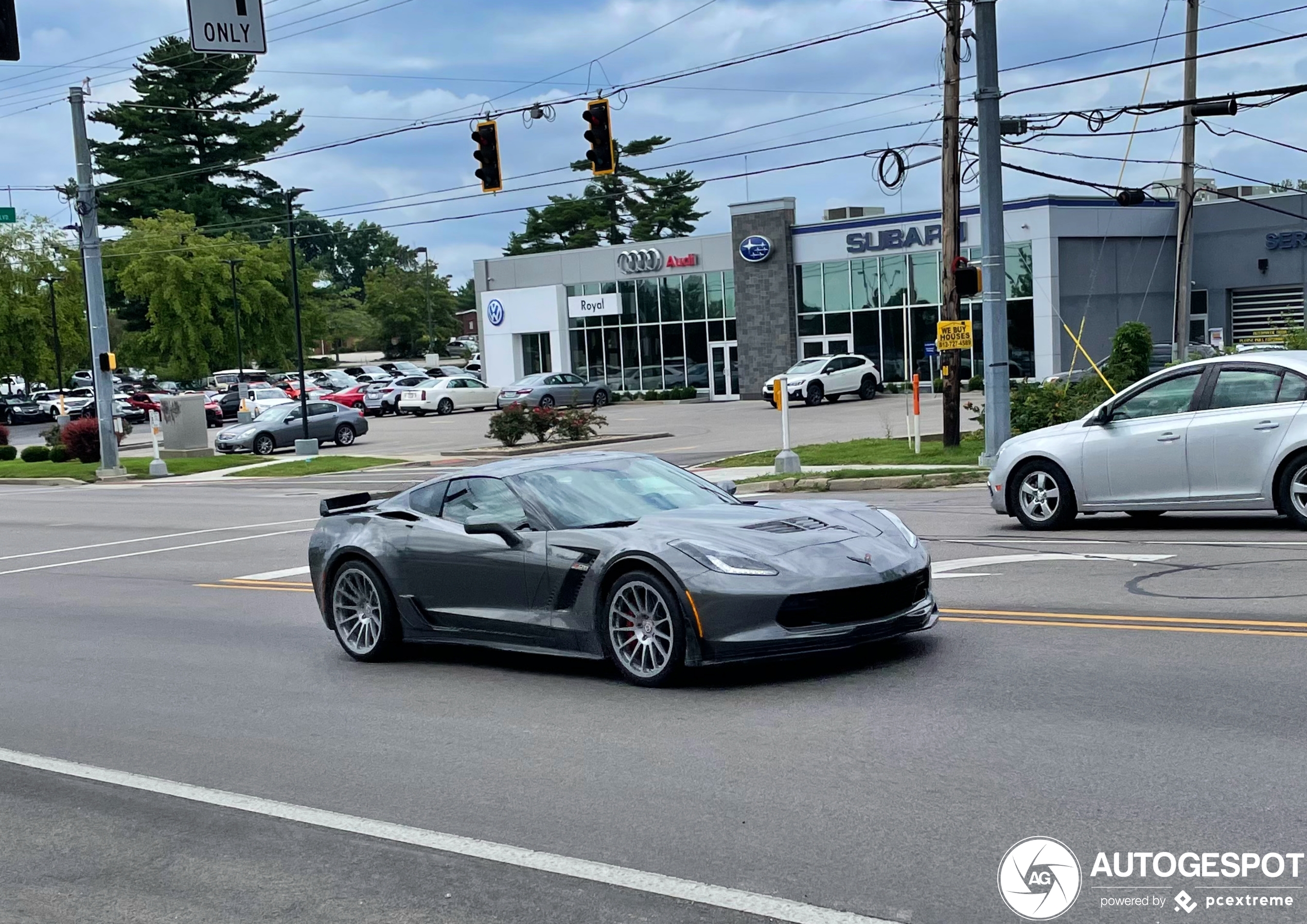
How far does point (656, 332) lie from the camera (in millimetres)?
63719

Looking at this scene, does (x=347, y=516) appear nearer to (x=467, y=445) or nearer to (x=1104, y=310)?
(x=467, y=445)

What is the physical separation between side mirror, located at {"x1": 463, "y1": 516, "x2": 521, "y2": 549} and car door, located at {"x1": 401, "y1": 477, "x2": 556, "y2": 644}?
0.03 metres

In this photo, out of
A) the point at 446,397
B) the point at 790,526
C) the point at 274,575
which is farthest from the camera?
the point at 446,397

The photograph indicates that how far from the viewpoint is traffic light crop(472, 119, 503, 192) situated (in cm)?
2606

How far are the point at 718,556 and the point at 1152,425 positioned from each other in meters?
6.50

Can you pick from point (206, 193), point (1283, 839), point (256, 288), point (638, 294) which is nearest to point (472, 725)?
point (1283, 839)

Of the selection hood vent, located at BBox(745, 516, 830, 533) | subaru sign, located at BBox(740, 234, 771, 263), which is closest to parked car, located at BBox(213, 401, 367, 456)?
subaru sign, located at BBox(740, 234, 771, 263)

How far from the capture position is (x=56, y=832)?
6.30 m

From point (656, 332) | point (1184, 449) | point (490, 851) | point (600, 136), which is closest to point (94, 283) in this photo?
point (600, 136)

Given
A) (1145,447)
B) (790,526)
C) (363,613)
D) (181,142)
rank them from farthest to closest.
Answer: (181,142), (1145,447), (363,613), (790,526)

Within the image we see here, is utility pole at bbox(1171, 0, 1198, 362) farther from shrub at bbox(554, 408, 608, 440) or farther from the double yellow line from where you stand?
the double yellow line

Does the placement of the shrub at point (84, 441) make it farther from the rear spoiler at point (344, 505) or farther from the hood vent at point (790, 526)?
the hood vent at point (790, 526)

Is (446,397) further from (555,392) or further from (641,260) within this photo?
(641,260)
